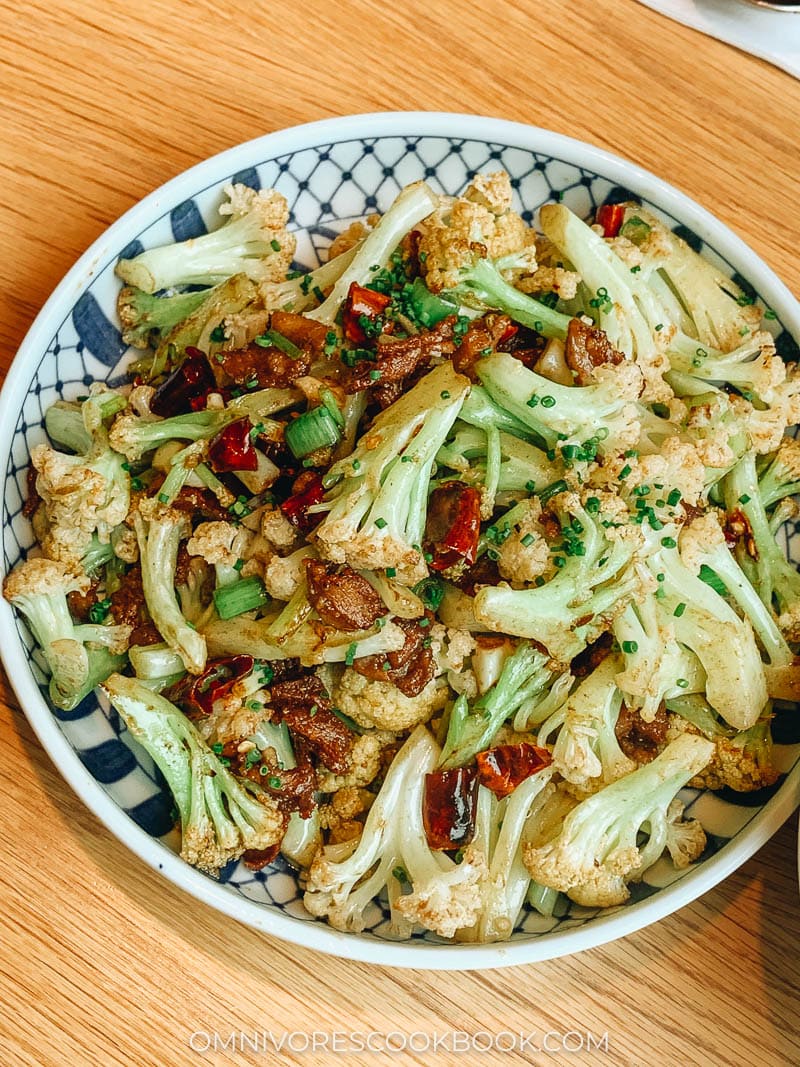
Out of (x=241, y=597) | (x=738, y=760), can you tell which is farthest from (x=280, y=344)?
(x=738, y=760)

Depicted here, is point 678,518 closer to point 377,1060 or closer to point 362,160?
point 362,160

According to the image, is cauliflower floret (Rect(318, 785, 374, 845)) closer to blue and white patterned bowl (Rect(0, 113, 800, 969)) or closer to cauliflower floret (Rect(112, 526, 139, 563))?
blue and white patterned bowl (Rect(0, 113, 800, 969))

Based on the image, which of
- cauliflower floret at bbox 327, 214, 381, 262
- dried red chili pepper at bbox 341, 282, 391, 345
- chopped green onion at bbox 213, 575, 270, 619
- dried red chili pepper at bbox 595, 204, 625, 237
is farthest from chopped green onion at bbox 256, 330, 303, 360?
dried red chili pepper at bbox 595, 204, 625, 237

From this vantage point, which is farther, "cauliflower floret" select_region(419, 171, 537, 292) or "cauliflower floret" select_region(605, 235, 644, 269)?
"cauliflower floret" select_region(605, 235, 644, 269)

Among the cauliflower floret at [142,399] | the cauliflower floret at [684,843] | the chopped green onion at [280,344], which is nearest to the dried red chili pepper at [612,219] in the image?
the chopped green onion at [280,344]

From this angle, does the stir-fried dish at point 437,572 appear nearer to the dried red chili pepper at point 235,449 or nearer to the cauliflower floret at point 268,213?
the dried red chili pepper at point 235,449

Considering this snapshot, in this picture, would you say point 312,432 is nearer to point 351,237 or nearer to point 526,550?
point 526,550

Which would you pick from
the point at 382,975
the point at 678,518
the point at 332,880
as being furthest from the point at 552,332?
the point at 382,975
